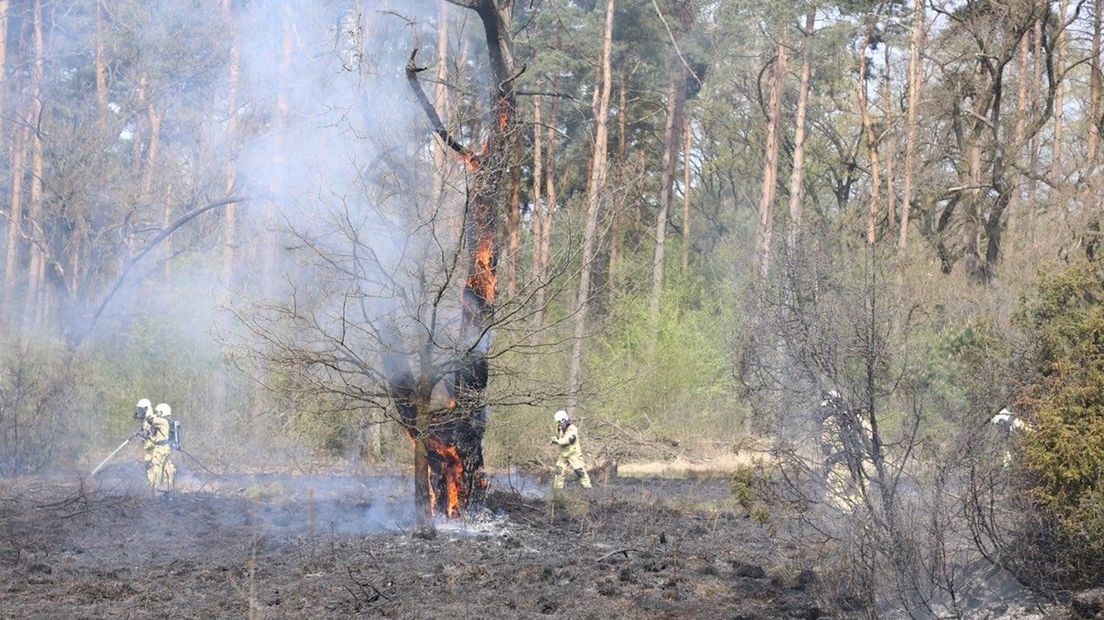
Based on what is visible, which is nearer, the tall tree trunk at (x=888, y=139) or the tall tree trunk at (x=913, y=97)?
the tall tree trunk at (x=913, y=97)

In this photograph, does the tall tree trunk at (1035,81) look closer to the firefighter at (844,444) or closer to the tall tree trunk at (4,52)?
the firefighter at (844,444)

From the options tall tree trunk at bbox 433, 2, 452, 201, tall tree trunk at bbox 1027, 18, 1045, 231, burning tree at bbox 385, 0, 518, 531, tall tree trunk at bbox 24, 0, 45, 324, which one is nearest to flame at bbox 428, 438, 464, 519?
burning tree at bbox 385, 0, 518, 531

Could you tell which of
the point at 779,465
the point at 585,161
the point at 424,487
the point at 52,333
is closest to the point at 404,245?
the point at 424,487

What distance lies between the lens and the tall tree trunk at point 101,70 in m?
27.8

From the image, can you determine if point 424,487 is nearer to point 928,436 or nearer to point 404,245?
point 404,245

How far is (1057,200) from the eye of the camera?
26406mm

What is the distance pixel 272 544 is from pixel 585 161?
29.0 meters

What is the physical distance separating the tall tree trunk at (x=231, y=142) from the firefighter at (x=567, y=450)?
6889 mm

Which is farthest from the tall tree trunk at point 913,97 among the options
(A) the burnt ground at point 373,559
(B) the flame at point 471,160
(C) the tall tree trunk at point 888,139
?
(B) the flame at point 471,160

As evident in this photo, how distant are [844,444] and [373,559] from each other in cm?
572

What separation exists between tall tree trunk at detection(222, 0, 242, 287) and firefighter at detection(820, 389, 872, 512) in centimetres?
1283

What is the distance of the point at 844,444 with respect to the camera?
10.2m

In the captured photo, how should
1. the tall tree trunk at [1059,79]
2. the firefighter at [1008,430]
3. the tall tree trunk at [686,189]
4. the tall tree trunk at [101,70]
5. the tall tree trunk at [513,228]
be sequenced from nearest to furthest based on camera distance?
the firefighter at [1008,430], the tall tree trunk at [513,228], the tall tree trunk at [101,70], the tall tree trunk at [1059,79], the tall tree trunk at [686,189]

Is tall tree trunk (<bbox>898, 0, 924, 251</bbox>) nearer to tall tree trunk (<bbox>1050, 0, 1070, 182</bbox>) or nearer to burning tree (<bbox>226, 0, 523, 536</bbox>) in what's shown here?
tall tree trunk (<bbox>1050, 0, 1070, 182</bbox>)
